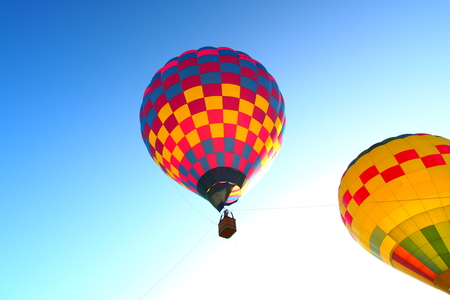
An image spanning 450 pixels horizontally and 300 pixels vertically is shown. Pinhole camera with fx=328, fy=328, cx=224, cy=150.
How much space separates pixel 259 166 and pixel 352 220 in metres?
2.55

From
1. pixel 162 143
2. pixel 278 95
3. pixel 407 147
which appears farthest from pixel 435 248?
pixel 162 143

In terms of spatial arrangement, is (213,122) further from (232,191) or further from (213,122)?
(232,191)

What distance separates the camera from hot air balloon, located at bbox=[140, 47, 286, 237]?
24.2 ft

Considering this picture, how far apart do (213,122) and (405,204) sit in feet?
14.6

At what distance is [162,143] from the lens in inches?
316

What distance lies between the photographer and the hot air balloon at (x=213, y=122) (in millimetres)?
7383

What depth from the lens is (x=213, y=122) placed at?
24.8 feet

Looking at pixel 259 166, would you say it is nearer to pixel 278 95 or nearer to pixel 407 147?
pixel 278 95

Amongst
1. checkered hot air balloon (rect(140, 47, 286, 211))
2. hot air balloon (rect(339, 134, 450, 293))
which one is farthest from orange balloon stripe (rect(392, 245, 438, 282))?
checkered hot air balloon (rect(140, 47, 286, 211))

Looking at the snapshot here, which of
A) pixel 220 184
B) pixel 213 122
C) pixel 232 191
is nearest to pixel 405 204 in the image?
pixel 232 191

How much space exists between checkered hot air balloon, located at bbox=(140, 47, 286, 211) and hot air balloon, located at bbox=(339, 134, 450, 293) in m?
2.33

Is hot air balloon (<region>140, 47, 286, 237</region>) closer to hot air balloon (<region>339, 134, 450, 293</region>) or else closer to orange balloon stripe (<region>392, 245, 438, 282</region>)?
hot air balloon (<region>339, 134, 450, 293</region>)

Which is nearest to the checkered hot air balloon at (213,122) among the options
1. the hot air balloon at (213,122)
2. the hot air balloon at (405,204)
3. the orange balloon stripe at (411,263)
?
the hot air balloon at (213,122)

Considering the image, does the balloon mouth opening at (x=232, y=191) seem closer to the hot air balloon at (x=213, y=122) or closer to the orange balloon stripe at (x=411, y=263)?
the hot air balloon at (x=213, y=122)
